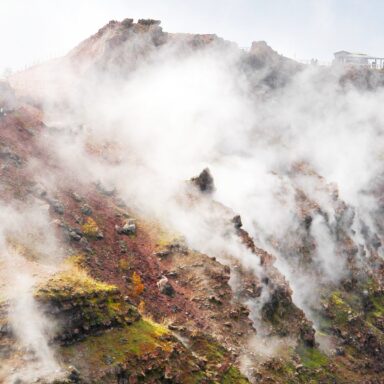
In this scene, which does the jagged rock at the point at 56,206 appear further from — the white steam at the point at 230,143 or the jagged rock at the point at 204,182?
the jagged rock at the point at 204,182

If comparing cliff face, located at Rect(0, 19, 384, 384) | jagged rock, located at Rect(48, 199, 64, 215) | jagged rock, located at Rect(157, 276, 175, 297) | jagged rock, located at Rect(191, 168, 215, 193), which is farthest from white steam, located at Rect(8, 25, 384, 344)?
jagged rock, located at Rect(48, 199, 64, 215)

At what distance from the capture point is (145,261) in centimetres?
4025

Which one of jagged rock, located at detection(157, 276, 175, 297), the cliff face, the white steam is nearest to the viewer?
the cliff face

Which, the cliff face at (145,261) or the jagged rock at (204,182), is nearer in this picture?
the cliff face at (145,261)

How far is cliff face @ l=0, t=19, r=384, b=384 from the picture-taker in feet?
85.0

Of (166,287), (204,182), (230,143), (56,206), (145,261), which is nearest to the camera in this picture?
(166,287)

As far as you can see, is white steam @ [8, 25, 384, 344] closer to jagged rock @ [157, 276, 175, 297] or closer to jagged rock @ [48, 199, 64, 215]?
jagged rock @ [157, 276, 175, 297]

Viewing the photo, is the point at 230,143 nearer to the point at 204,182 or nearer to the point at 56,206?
the point at 204,182

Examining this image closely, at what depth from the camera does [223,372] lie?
32406 millimetres

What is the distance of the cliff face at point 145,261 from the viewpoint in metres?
25.9

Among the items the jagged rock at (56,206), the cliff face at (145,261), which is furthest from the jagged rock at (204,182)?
the jagged rock at (56,206)

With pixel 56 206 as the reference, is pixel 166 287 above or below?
below

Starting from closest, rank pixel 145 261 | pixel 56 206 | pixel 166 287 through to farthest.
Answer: pixel 166 287
pixel 56 206
pixel 145 261

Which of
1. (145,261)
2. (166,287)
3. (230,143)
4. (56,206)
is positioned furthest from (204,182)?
(230,143)
